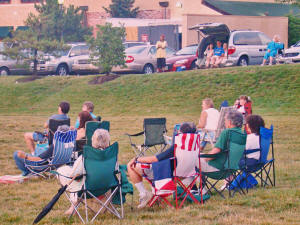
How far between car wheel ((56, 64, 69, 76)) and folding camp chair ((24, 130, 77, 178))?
1857 centimetres

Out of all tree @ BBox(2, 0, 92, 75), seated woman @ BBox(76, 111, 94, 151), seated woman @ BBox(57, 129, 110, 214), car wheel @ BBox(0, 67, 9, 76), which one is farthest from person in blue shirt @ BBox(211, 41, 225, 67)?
seated woman @ BBox(57, 129, 110, 214)

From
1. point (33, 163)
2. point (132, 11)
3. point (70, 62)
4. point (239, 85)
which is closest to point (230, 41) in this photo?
point (239, 85)

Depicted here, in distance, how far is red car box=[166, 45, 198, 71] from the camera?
25.9 m

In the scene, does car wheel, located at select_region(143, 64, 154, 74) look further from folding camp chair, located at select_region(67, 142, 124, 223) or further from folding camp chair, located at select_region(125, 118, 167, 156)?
folding camp chair, located at select_region(67, 142, 124, 223)

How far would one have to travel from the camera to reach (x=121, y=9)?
45.2 metres

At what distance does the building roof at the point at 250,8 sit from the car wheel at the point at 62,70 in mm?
14616

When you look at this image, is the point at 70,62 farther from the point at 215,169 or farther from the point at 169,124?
the point at 215,169

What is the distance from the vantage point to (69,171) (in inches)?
301

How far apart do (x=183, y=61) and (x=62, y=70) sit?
5.71 m

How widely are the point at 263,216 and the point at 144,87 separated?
16091 mm

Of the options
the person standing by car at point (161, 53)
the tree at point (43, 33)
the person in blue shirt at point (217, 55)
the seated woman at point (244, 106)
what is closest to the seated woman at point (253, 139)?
the seated woman at point (244, 106)

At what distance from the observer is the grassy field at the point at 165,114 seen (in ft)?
24.4

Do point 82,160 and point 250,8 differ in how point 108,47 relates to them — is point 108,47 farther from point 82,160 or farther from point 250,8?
point 250,8

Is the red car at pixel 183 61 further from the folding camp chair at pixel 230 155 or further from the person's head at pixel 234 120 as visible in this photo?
the folding camp chair at pixel 230 155
